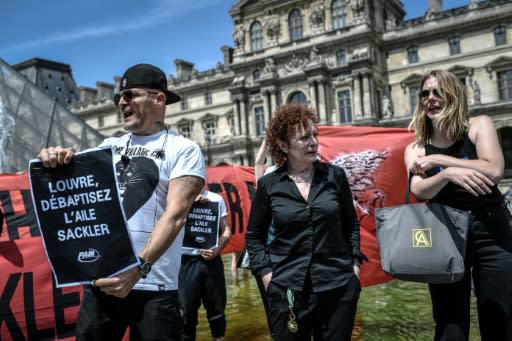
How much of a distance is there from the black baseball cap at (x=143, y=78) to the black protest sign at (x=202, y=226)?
262cm

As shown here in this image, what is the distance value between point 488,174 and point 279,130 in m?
1.34

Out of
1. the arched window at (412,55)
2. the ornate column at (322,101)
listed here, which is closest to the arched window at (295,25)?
the ornate column at (322,101)

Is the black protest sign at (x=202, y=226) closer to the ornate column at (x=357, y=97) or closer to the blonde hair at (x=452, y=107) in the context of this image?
the blonde hair at (x=452, y=107)

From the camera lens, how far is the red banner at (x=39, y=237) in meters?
4.17

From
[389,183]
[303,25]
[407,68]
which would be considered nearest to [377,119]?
[407,68]

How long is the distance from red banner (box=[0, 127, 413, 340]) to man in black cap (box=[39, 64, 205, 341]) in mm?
1841

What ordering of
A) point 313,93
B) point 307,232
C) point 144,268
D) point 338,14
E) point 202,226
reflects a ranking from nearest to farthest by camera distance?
point 144,268, point 307,232, point 202,226, point 313,93, point 338,14

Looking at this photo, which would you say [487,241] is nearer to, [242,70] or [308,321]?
[308,321]

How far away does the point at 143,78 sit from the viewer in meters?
2.77

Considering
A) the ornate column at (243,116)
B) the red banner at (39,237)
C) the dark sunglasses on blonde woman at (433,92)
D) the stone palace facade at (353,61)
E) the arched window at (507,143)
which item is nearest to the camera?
the dark sunglasses on blonde woman at (433,92)

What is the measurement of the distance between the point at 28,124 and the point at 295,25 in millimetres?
31246

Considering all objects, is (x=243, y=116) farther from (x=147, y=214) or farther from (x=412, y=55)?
(x=147, y=214)

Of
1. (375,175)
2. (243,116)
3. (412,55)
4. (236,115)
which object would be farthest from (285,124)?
(236,115)

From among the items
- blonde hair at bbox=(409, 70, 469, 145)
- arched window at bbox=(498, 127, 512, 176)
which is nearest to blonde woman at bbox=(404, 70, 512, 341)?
blonde hair at bbox=(409, 70, 469, 145)
